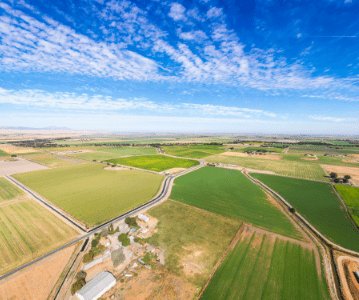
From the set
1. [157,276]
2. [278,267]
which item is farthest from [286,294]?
[157,276]

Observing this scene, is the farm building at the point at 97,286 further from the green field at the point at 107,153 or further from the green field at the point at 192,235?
Answer: the green field at the point at 107,153

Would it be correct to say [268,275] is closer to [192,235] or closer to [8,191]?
[192,235]

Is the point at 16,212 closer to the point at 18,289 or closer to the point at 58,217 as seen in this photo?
the point at 58,217

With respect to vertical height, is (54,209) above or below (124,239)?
above

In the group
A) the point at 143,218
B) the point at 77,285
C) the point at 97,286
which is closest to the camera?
the point at 97,286

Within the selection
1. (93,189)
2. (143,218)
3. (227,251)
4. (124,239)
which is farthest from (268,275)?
(93,189)

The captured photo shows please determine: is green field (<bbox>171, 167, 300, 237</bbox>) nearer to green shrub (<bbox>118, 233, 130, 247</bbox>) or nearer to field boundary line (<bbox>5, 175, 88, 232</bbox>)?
green shrub (<bbox>118, 233, 130, 247</bbox>)

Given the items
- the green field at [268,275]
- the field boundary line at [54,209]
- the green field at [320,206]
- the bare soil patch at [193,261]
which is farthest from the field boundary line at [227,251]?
the field boundary line at [54,209]
